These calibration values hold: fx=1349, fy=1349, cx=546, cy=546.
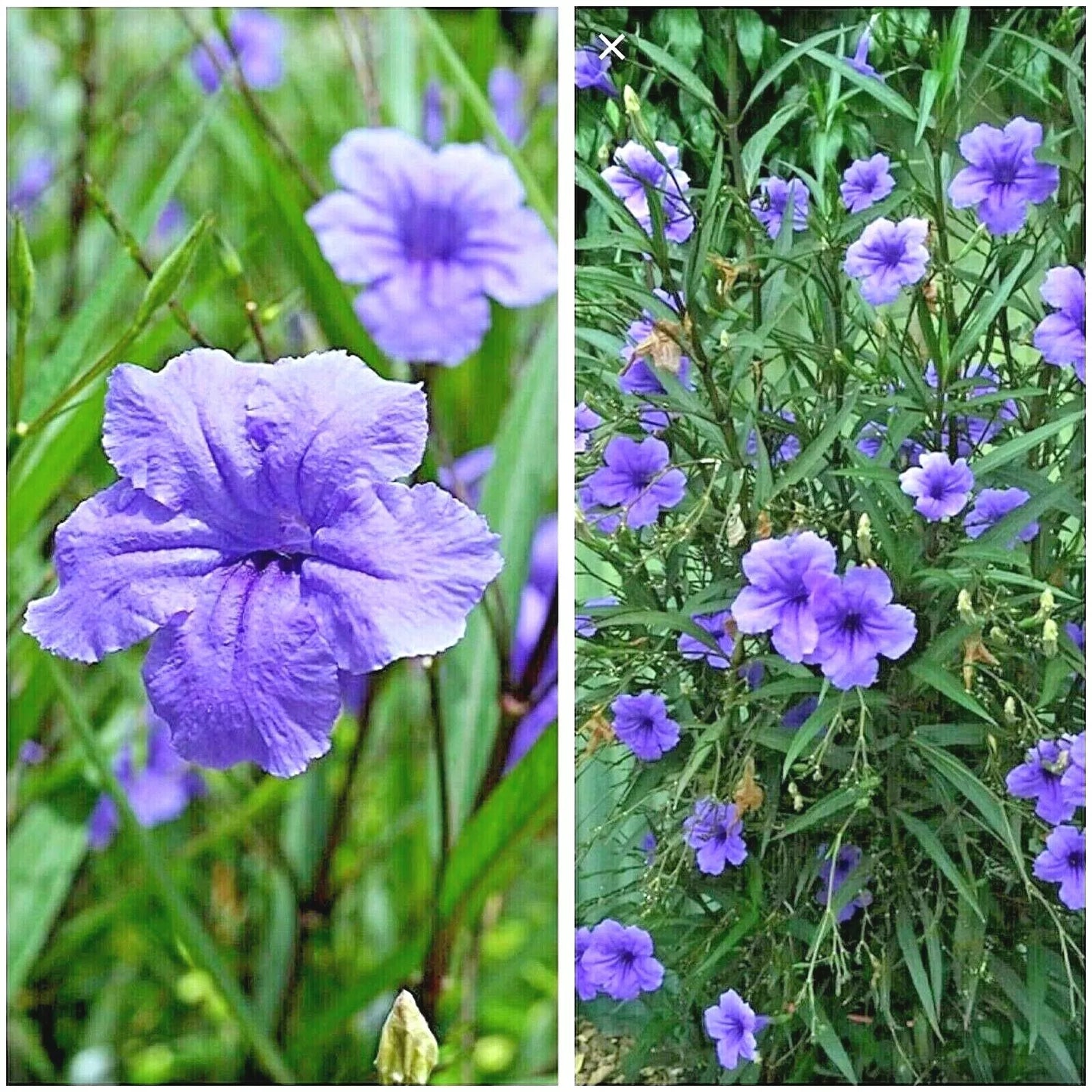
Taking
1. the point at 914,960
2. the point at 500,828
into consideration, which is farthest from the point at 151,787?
the point at 914,960

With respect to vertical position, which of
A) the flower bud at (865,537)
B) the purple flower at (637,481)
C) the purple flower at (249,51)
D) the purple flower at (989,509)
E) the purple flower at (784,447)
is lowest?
the flower bud at (865,537)

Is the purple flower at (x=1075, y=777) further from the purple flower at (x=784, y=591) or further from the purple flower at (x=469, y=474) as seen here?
the purple flower at (x=469, y=474)

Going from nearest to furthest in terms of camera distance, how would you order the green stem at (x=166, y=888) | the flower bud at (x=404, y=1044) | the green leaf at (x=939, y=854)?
the flower bud at (x=404, y=1044) < the green stem at (x=166, y=888) < the green leaf at (x=939, y=854)

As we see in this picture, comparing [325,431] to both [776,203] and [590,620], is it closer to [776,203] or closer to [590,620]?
[590,620]

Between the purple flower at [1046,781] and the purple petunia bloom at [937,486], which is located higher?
the purple petunia bloom at [937,486]

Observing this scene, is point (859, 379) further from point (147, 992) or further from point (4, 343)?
point (147, 992)

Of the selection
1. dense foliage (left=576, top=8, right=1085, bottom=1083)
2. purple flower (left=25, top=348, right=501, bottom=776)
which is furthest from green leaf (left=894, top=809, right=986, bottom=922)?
purple flower (left=25, top=348, right=501, bottom=776)

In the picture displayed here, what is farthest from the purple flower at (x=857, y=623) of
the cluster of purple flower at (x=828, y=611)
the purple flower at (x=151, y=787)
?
the purple flower at (x=151, y=787)
